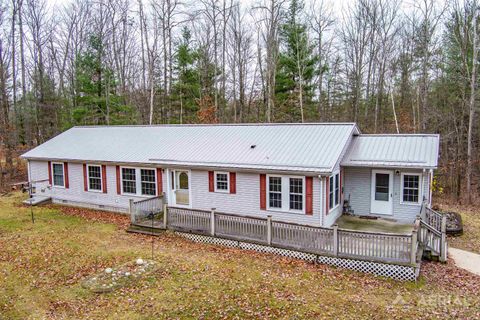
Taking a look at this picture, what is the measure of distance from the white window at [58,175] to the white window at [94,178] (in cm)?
213

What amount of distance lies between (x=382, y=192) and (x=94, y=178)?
13.8 metres

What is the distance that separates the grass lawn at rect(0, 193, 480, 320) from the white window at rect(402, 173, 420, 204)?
3466 millimetres

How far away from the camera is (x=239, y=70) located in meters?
33.0

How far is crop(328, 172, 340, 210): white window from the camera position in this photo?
13.1 meters

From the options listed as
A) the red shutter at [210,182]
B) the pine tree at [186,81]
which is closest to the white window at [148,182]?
the red shutter at [210,182]

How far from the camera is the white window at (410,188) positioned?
13570 mm

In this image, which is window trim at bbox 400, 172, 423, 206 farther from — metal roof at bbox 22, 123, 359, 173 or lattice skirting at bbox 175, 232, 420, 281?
lattice skirting at bbox 175, 232, 420, 281

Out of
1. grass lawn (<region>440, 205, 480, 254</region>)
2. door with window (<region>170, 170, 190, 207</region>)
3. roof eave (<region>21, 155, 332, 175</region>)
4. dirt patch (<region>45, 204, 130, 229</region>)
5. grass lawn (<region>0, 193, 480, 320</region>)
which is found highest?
roof eave (<region>21, 155, 332, 175</region>)

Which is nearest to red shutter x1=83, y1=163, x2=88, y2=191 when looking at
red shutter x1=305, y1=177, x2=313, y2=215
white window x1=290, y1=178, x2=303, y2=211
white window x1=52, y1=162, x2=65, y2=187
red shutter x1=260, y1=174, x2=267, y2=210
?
white window x1=52, y1=162, x2=65, y2=187

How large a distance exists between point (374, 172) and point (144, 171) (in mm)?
10261

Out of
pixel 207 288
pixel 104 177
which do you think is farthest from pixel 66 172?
pixel 207 288

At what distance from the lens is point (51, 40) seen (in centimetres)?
3475

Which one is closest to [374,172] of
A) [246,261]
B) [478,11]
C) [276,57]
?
[246,261]

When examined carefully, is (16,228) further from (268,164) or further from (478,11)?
(478,11)
